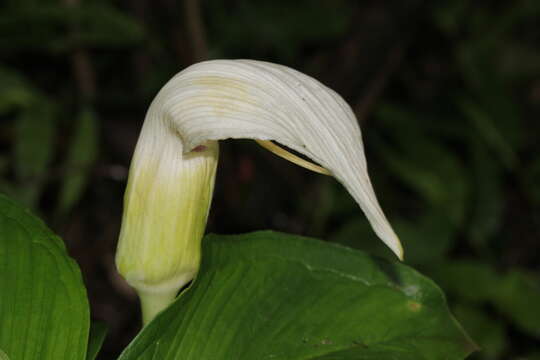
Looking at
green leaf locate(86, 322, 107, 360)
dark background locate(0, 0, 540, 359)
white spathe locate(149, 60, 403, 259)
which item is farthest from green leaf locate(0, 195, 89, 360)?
dark background locate(0, 0, 540, 359)

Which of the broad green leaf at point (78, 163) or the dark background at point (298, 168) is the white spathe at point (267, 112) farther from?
the broad green leaf at point (78, 163)

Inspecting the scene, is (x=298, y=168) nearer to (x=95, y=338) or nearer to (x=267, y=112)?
(x=95, y=338)

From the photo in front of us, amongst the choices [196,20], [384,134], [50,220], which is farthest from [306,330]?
[384,134]

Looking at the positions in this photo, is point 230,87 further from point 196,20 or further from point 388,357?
point 196,20

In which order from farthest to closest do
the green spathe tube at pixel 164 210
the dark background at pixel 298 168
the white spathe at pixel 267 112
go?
1. the dark background at pixel 298 168
2. the green spathe tube at pixel 164 210
3. the white spathe at pixel 267 112

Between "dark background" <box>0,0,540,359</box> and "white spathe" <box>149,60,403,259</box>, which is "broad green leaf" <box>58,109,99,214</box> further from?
"white spathe" <box>149,60,403,259</box>

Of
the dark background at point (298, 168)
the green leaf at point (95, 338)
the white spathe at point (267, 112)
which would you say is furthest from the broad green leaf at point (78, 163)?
the white spathe at point (267, 112)
